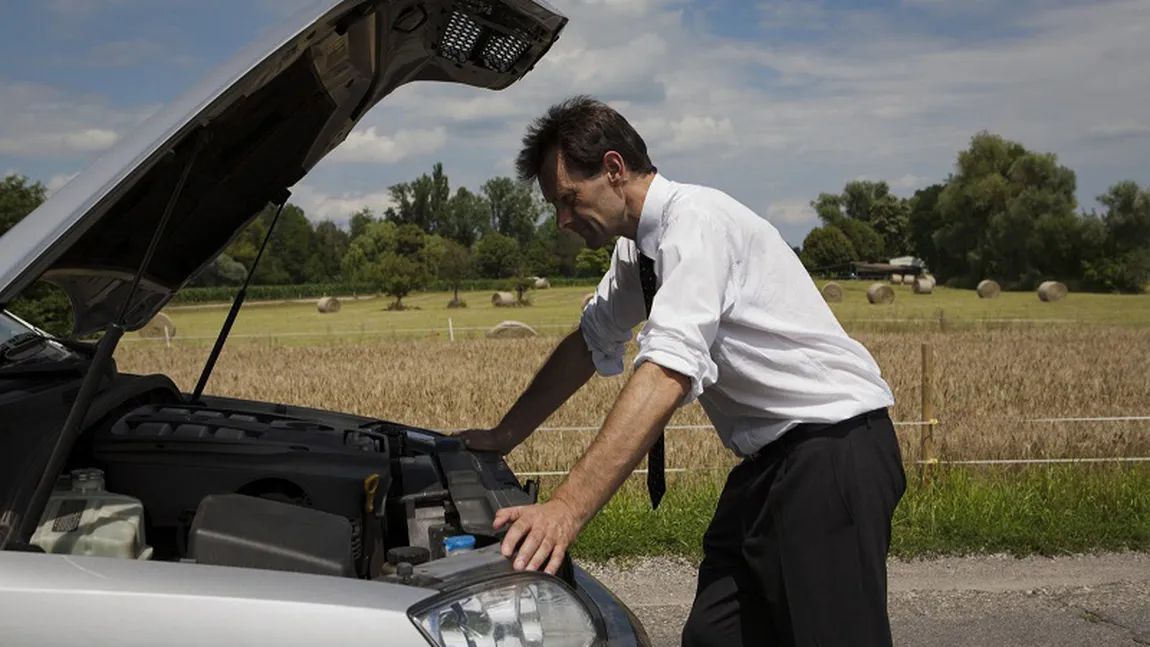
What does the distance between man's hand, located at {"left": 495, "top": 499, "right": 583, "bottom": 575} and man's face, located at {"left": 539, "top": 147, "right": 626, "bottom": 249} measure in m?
0.83

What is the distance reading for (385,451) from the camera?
3236 mm

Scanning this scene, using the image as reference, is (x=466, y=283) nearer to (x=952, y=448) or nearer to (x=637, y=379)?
(x=952, y=448)

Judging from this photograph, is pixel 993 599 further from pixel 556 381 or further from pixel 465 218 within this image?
pixel 465 218

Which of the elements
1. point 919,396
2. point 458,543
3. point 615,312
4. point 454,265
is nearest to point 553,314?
point 454,265

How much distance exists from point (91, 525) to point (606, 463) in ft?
3.90

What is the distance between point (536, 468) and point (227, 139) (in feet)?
16.8

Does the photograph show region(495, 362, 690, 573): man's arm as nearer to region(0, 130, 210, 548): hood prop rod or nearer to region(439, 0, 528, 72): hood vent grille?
region(0, 130, 210, 548): hood prop rod

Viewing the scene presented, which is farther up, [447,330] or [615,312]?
[615,312]

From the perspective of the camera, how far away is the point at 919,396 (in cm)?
1197

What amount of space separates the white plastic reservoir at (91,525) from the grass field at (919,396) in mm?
3603

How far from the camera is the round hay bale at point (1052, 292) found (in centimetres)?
3138

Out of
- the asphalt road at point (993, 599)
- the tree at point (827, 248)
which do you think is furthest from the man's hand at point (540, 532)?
the tree at point (827, 248)

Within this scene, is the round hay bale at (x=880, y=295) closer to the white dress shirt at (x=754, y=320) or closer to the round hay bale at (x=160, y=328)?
the round hay bale at (x=160, y=328)

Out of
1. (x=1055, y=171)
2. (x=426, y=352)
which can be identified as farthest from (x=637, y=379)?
(x=1055, y=171)
